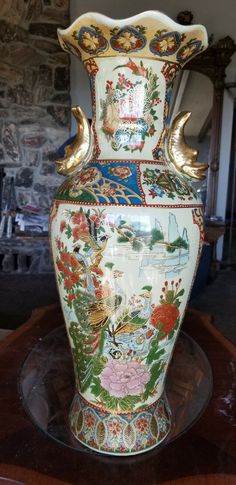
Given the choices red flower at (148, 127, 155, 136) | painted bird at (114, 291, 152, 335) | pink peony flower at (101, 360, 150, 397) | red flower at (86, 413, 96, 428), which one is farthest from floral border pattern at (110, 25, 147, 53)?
red flower at (86, 413, 96, 428)

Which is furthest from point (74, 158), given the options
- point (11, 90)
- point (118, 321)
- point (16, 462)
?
point (11, 90)

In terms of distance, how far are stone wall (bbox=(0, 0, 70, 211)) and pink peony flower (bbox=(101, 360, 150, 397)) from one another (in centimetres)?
250

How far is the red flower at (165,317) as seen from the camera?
562 mm

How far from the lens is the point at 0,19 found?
8.67ft

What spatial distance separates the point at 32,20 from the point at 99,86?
8.44 ft

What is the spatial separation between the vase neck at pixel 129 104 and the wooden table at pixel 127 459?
444 millimetres

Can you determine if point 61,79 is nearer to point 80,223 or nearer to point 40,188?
point 40,188

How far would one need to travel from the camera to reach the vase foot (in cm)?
61

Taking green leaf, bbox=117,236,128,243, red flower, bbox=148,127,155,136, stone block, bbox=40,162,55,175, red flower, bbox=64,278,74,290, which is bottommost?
red flower, bbox=64,278,74,290

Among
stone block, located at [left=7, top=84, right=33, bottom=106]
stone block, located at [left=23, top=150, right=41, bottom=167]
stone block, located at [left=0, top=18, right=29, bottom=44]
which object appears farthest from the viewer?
stone block, located at [left=23, top=150, right=41, bottom=167]

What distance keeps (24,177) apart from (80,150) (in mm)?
2422

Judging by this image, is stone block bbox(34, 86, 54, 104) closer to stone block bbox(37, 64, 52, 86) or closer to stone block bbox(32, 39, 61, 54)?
stone block bbox(37, 64, 52, 86)

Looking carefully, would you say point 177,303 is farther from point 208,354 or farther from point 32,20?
point 32,20

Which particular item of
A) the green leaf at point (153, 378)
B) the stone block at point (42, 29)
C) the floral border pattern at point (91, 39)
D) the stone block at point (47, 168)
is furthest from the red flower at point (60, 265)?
the stone block at point (42, 29)
